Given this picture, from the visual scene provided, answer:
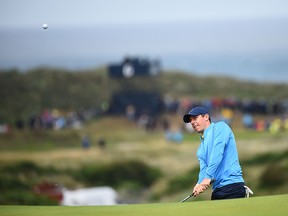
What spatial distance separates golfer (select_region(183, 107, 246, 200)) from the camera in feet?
22.9

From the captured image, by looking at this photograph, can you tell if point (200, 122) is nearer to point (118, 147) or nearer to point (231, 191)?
point (231, 191)

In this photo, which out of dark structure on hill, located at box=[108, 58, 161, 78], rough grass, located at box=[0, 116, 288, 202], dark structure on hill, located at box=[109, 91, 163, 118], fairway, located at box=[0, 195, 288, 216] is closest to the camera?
fairway, located at box=[0, 195, 288, 216]

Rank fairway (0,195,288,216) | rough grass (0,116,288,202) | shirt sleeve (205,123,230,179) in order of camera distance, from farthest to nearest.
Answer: rough grass (0,116,288,202) < shirt sleeve (205,123,230,179) < fairway (0,195,288,216)

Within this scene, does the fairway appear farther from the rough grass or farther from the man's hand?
the rough grass

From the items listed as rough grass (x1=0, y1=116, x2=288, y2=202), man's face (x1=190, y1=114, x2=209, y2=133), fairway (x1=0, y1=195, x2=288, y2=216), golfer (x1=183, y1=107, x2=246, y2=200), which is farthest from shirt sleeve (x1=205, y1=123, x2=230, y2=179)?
rough grass (x1=0, y1=116, x2=288, y2=202)

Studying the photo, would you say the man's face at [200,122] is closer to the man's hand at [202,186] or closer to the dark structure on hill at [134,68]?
the man's hand at [202,186]

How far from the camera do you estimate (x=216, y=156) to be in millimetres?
6945

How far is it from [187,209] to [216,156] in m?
0.46

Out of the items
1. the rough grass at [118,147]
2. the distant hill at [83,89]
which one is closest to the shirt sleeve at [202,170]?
the rough grass at [118,147]

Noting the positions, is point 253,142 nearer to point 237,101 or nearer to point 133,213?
point 237,101

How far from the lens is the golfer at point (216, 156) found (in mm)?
6965

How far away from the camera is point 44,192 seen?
34.3 meters

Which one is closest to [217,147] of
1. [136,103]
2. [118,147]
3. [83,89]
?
[136,103]

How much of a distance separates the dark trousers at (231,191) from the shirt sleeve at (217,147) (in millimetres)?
209
